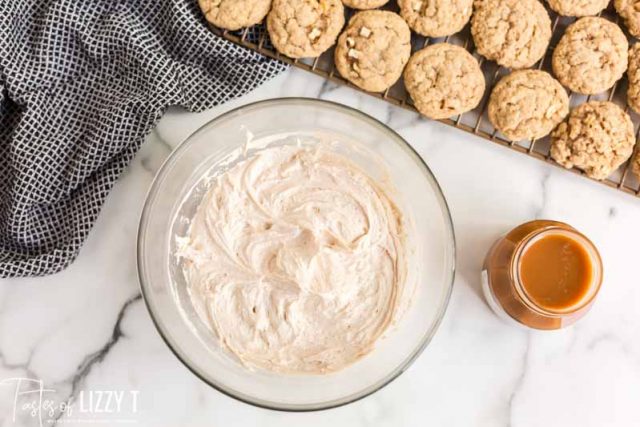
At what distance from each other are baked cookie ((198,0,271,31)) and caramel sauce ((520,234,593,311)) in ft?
2.89

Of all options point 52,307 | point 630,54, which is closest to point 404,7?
point 630,54

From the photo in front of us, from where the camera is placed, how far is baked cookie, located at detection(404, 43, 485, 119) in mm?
1708

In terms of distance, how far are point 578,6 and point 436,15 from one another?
0.36 metres

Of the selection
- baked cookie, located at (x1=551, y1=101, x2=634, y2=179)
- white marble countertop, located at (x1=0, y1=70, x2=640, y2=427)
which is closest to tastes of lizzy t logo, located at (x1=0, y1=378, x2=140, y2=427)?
white marble countertop, located at (x1=0, y1=70, x2=640, y2=427)

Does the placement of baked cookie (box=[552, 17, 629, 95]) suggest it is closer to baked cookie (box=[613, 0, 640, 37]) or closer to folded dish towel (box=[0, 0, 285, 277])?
baked cookie (box=[613, 0, 640, 37])

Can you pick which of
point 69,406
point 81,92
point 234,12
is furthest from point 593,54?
point 69,406

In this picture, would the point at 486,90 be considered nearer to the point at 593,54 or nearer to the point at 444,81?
the point at 444,81

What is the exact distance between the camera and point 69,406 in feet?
5.97

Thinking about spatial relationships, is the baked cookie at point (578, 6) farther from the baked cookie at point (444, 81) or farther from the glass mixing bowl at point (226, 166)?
the glass mixing bowl at point (226, 166)

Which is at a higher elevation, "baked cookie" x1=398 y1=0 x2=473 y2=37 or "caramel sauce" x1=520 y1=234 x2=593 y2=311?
"baked cookie" x1=398 y1=0 x2=473 y2=37

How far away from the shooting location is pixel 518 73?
1730 millimetres

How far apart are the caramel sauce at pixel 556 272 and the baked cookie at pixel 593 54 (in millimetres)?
408

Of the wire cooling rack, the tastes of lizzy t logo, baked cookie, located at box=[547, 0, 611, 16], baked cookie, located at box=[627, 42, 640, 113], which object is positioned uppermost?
baked cookie, located at box=[547, 0, 611, 16]

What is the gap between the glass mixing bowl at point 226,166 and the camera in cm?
166
